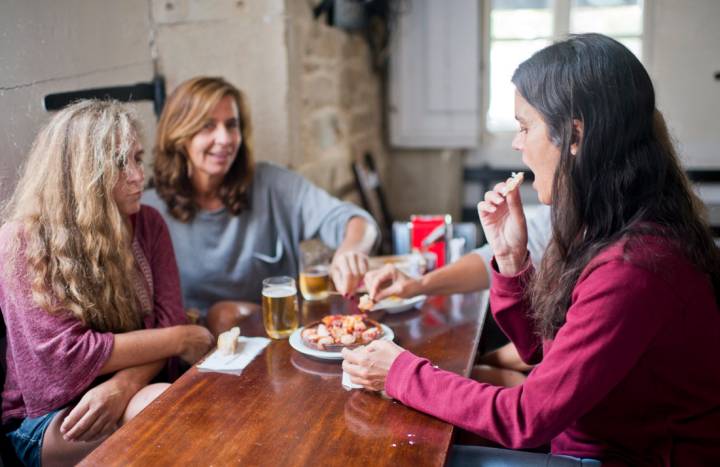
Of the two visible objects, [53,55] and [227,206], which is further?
[227,206]

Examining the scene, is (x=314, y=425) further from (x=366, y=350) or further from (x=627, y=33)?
(x=627, y=33)

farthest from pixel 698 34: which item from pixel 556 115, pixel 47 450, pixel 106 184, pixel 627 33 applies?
pixel 47 450

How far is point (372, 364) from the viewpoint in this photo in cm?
139

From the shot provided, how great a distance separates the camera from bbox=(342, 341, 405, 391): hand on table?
139 cm

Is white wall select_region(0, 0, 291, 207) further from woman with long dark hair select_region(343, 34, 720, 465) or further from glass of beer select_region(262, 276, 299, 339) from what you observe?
woman with long dark hair select_region(343, 34, 720, 465)

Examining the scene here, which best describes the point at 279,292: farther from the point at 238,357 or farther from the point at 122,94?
the point at 122,94

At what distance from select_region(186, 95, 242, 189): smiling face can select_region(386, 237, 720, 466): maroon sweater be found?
123 cm

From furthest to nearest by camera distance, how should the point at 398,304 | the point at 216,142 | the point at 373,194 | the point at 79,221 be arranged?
the point at 373,194 → the point at 216,142 → the point at 398,304 → the point at 79,221

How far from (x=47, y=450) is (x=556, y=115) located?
1282 mm

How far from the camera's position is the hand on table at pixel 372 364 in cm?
139

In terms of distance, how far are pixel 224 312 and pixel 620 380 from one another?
4.27 feet

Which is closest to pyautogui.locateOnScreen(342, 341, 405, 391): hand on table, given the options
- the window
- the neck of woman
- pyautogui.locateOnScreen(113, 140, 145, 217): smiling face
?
pyautogui.locateOnScreen(113, 140, 145, 217): smiling face

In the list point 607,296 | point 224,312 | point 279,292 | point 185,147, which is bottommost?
point 224,312

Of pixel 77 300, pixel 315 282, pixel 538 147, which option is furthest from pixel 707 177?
pixel 77 300
